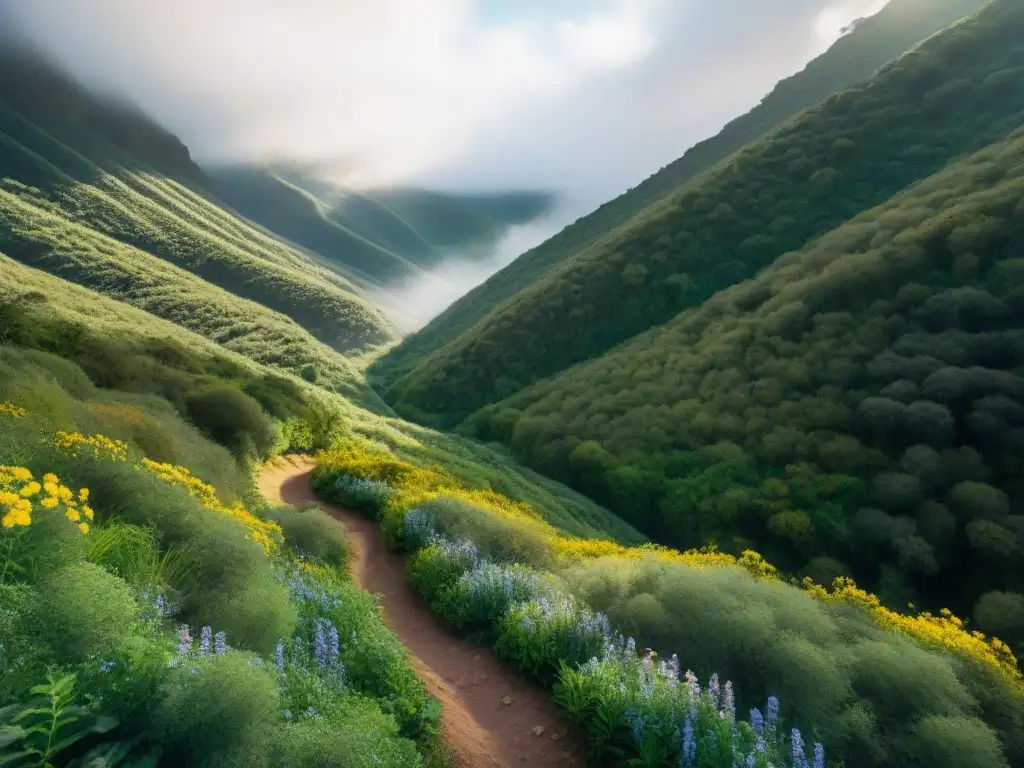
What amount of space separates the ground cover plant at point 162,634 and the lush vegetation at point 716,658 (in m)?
1.71

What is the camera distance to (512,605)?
812 centimetres

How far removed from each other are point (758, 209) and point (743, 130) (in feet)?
132

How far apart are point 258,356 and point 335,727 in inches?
1800

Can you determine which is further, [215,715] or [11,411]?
[11,411]

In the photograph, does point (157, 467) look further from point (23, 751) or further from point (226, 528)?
point (23, 751)

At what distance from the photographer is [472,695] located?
7.02 m

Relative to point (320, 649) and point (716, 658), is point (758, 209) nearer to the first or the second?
point (716, 658)

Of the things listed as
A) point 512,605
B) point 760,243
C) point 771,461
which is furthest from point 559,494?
point 760,243

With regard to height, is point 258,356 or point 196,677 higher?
point 196,677

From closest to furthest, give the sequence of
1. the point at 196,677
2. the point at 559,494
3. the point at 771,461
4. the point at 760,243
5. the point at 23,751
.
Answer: the point at 23,751 < the point at 196,677 < the point at 771,461 < the point at 559,494 < the point at 760,243

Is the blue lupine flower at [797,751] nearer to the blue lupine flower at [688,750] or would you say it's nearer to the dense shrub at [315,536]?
the blue lupine flower at [688,750]

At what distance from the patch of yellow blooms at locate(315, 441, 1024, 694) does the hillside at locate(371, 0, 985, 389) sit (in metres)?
54.1

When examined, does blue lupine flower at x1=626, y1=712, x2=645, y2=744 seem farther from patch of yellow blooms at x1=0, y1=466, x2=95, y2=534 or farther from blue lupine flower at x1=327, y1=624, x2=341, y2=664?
patch of yellow blooms at x1=0, y1=466, x2=95, y2=534

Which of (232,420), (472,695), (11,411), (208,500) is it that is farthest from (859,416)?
(11,411)
